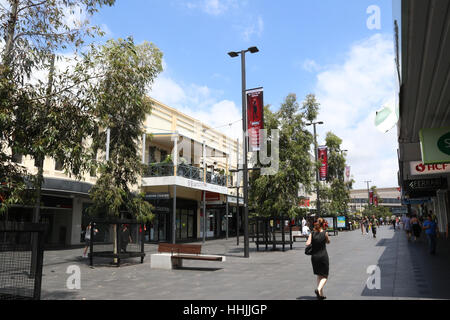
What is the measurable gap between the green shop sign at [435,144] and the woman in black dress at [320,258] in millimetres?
2901

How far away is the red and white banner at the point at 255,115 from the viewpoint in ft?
57.2

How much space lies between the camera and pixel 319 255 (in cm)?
737

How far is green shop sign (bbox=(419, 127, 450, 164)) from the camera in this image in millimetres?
8031

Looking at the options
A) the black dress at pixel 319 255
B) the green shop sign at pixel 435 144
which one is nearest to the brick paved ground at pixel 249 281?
the black dress at pixel 319 255

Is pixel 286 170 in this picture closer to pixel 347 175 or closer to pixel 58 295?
pixel 58 295

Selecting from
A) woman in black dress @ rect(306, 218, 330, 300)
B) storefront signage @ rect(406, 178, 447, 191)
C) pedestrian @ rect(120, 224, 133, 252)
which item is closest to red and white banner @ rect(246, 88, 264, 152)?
pedestrian @ rect(120, 224, 133, 252)

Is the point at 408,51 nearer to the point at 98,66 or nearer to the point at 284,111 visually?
the point at 98,66

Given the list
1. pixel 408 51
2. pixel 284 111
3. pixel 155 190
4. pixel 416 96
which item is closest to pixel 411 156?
pixel 416 96

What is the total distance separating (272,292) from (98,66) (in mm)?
5918

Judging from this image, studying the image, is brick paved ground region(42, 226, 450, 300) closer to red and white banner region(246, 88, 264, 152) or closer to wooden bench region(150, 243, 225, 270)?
wooden bench region(150, 243, 225, 270)

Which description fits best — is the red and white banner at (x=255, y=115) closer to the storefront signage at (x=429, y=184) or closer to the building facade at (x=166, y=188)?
the building facade at (x=166, y=188)

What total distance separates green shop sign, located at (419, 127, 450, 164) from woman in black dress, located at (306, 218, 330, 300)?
2901 mm

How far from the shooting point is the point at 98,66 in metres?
6.98

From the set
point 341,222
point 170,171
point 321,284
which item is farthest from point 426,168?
point 341,222
